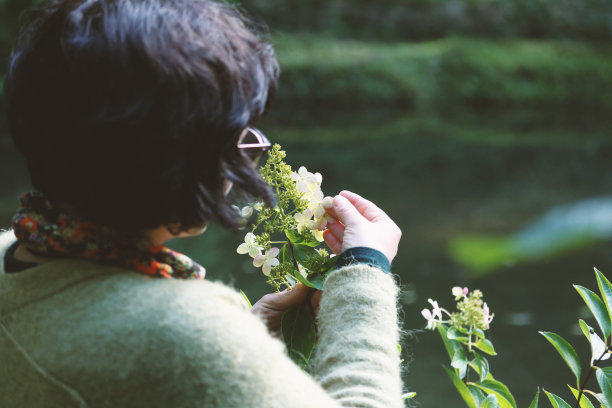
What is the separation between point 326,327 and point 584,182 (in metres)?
7.03

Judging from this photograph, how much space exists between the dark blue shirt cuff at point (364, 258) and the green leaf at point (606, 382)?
40 centimetres

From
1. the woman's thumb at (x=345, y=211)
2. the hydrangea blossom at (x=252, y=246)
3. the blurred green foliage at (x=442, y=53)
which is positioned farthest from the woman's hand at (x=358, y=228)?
the blurred green foliage at (x=442, y=53)

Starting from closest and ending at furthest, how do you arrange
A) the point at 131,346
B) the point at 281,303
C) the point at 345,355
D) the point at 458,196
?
the point at 131,346 → the point at 345,355 → the point at 281,303 → the point at 458,196

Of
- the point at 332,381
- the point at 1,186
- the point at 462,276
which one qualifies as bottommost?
the point at 1,186

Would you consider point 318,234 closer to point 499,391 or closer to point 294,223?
point 294,223

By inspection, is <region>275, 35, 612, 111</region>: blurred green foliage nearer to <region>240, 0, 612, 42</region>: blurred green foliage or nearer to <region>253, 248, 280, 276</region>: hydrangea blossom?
<region>240, 0, 612, 42</region>: blurred green foliage

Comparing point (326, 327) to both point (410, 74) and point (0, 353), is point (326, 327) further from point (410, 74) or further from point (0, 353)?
point (410, 74)

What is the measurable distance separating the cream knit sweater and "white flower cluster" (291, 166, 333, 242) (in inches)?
10.9

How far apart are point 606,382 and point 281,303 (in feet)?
1.67

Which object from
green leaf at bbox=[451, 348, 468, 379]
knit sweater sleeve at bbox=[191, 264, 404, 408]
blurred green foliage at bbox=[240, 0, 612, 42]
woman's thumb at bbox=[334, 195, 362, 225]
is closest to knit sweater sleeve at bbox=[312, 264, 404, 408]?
knit sweater sleeve at bbox=[191, 264, 404, 408]

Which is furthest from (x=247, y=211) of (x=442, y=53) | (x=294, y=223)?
(x=442, y=53)

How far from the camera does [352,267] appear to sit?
2.91ft

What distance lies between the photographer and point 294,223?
102 cm

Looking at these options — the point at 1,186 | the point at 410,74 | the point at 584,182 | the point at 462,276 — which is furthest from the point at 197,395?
the point at 410,74
